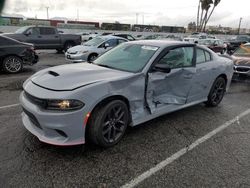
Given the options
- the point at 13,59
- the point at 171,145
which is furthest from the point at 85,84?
the point at 13,59

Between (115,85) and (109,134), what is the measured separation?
28.4 inches

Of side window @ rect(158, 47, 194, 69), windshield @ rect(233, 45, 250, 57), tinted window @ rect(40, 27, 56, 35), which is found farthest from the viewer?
tinted window @ rect(40, 27, 56, 35)

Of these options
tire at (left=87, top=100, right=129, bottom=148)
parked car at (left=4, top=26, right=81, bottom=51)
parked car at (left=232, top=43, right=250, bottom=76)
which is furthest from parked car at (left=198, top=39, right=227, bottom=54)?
tire at (left=87, top=100, right=129, bottom=148)

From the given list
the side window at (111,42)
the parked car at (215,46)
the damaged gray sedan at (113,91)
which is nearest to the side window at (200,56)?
the damaged gray sedan at (113,91)

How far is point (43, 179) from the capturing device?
→ 280 centimetres

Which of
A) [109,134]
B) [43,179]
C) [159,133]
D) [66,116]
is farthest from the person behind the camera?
[159,133]

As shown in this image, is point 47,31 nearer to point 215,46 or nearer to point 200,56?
point 215,46

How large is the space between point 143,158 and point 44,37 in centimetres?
1389

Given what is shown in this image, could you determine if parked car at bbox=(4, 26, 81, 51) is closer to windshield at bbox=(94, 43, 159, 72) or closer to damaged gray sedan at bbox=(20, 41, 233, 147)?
windshield at bbox=(94, 43, 159, 72)

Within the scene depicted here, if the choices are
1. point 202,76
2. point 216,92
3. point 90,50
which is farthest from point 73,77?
point 90,50

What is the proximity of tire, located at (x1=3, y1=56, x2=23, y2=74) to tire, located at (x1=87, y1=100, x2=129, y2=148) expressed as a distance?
6.68 metres

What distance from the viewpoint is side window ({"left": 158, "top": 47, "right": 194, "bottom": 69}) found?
4.35 metres

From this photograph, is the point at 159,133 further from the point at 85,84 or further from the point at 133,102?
the point at 85,84

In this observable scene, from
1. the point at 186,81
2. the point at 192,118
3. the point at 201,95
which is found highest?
the point at 186,81
